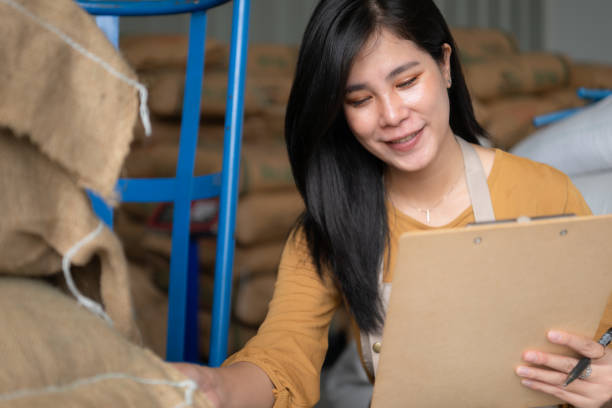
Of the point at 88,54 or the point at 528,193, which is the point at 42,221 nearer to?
the point at 88,54

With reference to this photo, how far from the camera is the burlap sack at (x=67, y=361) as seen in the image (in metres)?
Answer: 0.38

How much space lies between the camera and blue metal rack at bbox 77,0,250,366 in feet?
2.83

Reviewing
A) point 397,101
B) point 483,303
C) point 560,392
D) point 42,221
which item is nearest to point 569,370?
point 560,392

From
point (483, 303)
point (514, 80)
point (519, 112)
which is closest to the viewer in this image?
point (483, 303)

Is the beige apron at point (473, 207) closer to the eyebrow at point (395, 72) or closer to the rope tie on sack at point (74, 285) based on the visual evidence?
the eyebrow at point (395, 72)

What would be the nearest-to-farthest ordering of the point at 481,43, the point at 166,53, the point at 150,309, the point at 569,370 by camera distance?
the point at 569,370 < the point at 150,309 < the point at 166,53 < the point at 481,43

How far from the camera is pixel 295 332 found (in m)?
0.93

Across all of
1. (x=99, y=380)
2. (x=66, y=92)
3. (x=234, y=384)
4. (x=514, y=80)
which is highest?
(x=66, y=92)

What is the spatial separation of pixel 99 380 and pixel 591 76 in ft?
11.0

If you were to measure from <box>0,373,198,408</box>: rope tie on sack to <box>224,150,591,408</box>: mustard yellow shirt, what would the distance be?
438 mm

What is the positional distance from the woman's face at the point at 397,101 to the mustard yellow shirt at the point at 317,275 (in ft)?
0.49

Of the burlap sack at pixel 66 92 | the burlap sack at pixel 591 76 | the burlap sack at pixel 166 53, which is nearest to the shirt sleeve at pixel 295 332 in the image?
the burlap sack at pixel 66 92

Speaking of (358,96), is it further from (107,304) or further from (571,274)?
(107,304)

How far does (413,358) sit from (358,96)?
395 mm
